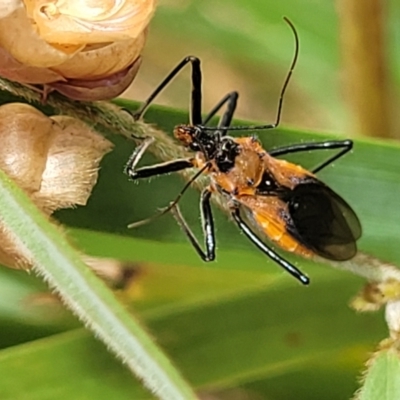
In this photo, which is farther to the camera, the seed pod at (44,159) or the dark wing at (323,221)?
the dark wing at (323,221)

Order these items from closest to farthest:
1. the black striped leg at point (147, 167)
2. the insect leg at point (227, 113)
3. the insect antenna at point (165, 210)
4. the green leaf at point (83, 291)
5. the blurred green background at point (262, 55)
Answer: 1. the green leaf at point (83, 291)
2. the black striped leg at point (147, 167)
3. the insect antenna at point (165, 210)
4. the insect leg at point (227, 113)
5. the blurred green background at point (262, 55)

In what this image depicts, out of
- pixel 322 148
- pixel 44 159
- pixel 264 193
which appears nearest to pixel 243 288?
pixel 264 193

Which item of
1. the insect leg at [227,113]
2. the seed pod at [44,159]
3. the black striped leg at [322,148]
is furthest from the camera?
the insect leg at [227,113]

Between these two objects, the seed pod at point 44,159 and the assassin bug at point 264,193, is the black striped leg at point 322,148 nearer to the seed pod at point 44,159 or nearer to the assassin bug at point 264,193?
the assassin bug at point 264,193

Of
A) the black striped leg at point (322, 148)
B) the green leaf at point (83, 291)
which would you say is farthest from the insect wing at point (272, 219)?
the green leaf at point (83, 291)

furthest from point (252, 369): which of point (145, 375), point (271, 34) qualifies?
point (271, 34)

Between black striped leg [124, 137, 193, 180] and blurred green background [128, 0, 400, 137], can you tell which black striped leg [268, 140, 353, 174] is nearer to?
black striped leg [124, 137, 193, 180]

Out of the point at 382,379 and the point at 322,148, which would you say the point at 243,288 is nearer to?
the point at 322,148
